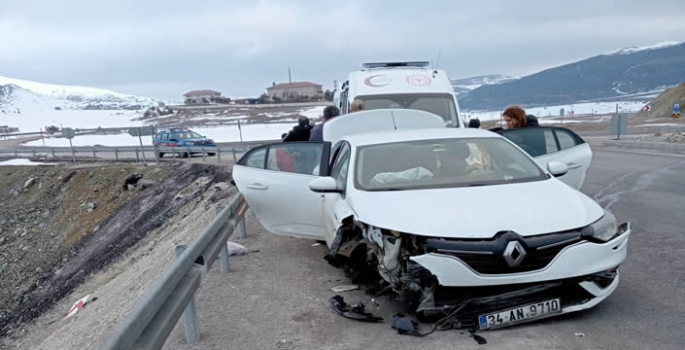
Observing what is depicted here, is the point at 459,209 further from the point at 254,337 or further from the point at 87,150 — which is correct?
the point at 87,150

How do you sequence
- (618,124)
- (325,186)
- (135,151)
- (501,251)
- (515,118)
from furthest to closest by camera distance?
(135,151), (618,124), (515,118), (325,186), (501,251)

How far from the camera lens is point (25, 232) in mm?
22203

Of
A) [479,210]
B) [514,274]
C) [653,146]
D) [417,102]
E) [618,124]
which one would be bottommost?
[653,146]

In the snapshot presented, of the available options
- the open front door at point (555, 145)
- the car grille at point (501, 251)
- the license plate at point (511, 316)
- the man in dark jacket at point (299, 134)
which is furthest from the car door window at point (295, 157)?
the license plate at point (511, 316)

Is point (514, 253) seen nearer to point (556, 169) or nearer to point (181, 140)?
point (556, 169)

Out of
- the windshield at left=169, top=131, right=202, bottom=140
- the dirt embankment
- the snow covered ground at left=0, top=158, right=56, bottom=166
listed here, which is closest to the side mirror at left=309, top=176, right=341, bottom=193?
the dirt embankment

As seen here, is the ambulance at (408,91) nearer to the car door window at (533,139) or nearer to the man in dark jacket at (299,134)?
the man in dark jacket at (299,134)

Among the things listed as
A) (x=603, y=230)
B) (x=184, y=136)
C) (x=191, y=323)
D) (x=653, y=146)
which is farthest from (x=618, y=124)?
(x=191, y=323)

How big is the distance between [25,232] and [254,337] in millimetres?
→ 21884

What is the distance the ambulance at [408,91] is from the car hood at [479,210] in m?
5.66

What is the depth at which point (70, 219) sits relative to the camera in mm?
21906

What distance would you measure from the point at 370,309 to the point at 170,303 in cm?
183

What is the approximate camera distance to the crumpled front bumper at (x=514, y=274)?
3891 millimetres

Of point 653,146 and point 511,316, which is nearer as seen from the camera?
point 511,316
